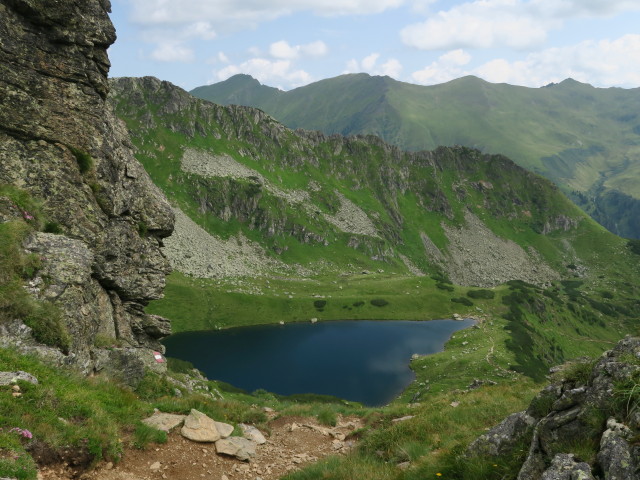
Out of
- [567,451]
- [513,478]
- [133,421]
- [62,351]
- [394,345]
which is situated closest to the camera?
[567,451]

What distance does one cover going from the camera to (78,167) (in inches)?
1079

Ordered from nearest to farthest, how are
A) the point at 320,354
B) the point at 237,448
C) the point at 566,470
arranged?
the point at 566,470 → the point at 237,448 → the point at 320,354

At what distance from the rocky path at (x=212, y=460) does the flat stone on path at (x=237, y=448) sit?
0.20 m

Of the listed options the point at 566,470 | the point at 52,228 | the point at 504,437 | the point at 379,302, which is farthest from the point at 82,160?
the point at 379,302

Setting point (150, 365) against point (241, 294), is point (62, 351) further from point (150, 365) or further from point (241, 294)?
point (241, 294)

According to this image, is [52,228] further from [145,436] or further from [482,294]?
[482,294]

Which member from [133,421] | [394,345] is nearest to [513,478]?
[133,421]

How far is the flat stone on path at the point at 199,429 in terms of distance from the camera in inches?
647

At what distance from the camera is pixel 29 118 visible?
26188mm

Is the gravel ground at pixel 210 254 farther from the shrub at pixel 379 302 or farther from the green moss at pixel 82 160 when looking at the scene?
the green moss at pixel 82 160

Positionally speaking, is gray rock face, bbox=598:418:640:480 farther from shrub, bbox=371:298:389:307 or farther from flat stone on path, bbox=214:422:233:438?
shrub, bbox=371:298:389:307

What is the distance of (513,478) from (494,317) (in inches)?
5725

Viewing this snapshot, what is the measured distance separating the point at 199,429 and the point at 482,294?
522 ft

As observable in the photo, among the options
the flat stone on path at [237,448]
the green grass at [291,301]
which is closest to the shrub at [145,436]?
the flat stone on path at [237,448]
